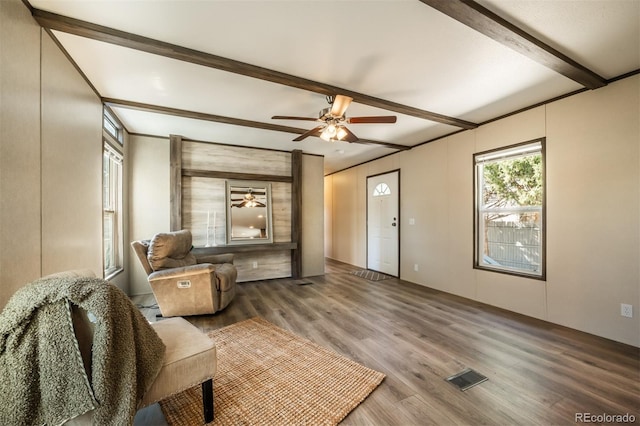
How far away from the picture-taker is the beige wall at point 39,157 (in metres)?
1.48

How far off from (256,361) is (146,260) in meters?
1.97

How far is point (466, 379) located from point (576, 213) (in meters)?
2.23

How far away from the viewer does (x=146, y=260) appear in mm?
3178

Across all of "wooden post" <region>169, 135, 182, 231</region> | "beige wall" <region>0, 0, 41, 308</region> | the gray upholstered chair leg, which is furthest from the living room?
the gray upholstered chair leg

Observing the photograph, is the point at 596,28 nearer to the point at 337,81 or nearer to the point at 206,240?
the point at 337,81

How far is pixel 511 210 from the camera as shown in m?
3.47

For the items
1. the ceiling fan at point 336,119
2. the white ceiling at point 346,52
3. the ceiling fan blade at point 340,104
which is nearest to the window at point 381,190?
the white ceiling at point 346,52

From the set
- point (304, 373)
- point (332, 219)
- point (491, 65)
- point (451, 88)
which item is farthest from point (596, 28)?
point (332, 219)

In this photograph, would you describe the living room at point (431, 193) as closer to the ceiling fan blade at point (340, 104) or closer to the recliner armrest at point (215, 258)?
the recliner armrest at point (215, 258)

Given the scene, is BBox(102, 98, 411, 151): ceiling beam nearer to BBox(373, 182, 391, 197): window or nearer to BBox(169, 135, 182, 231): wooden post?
BBox(169, 135, 182, 231): wooden post

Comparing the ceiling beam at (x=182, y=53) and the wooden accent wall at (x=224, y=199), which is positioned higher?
the ceiling beam at (x=182, y=53)

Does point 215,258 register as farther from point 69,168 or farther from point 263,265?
point 69,168

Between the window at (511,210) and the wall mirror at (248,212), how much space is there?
11.5ft

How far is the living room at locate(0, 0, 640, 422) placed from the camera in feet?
5.33
